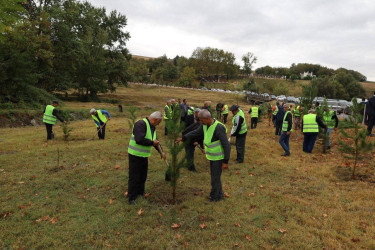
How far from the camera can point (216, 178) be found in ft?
17.7

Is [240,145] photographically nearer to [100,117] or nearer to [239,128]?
[239,128]

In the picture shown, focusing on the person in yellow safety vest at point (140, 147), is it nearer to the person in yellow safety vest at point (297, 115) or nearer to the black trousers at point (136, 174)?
the black trousers at point (136, 174)

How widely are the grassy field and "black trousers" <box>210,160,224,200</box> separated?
215mm

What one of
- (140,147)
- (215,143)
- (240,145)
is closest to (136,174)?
(140,147)

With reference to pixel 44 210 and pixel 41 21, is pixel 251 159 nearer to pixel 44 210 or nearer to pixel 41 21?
pixel 44 210

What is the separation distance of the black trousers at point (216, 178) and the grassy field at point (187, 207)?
8.4 inches

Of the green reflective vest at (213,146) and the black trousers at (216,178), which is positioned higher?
the green reflective vest at (213,146)

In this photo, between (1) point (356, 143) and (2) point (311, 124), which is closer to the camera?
(1) point (356, 143)

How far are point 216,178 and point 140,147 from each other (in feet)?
6.29

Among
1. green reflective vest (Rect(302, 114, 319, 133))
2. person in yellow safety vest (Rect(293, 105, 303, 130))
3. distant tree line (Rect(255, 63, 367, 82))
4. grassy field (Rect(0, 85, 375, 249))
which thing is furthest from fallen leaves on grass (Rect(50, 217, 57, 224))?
distant tree line (Rect(255, 63, 367, 82))

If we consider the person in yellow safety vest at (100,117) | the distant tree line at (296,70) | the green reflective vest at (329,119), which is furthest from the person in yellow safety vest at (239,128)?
the distant tree line at (296,70)

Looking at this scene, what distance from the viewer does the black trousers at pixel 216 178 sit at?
5316 mm

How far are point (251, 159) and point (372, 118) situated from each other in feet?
23.4

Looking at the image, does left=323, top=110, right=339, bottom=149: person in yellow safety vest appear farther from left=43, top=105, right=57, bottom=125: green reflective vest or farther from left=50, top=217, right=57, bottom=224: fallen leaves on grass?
left=43, top=105, right=57, bottom=125: green reflective vest
